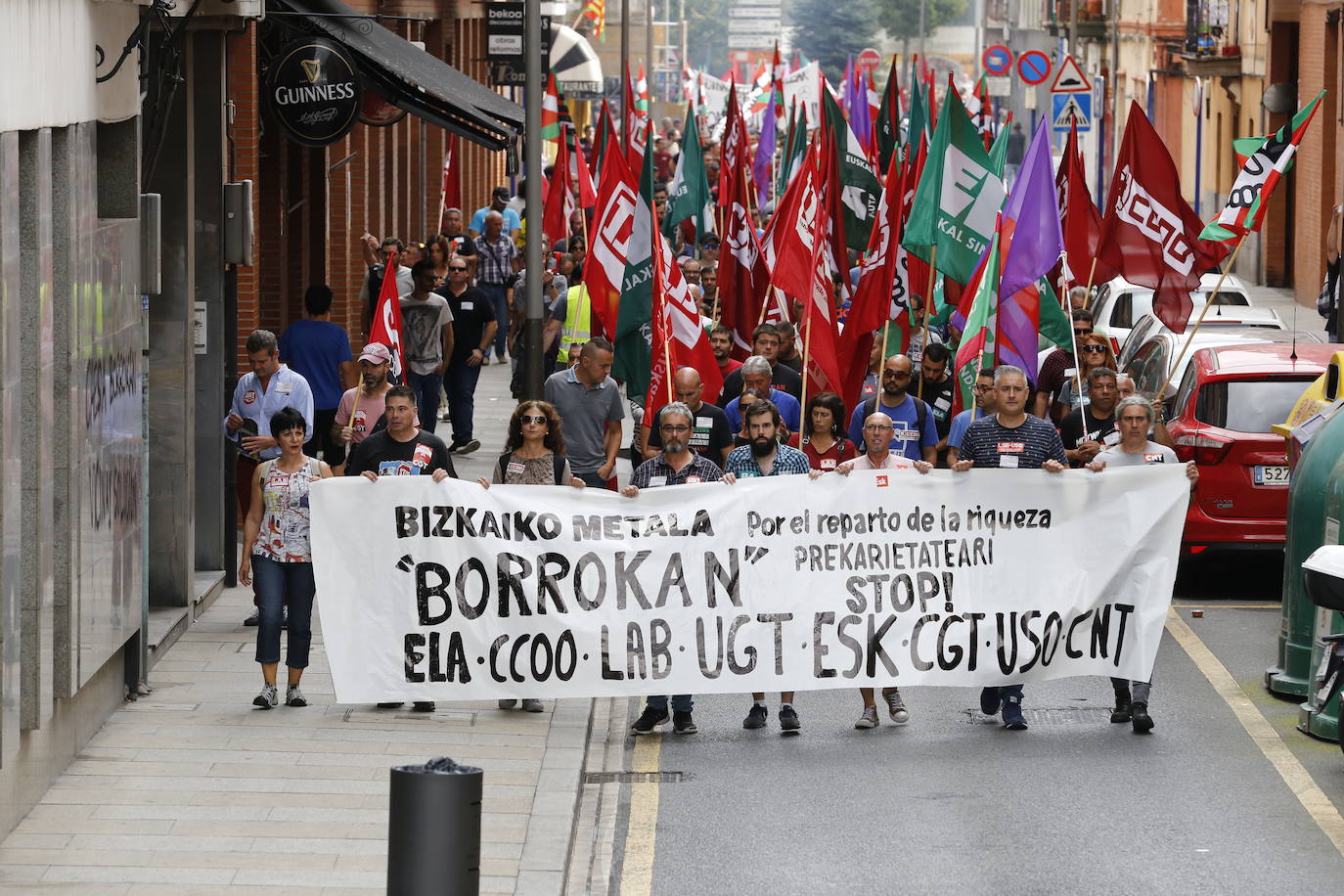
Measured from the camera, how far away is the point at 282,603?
11.6 meters

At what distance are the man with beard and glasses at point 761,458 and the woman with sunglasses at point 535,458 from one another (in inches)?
34.0

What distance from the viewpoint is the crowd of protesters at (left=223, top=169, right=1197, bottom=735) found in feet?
37.6

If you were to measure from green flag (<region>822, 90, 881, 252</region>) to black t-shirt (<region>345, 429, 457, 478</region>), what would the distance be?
10.5 meters

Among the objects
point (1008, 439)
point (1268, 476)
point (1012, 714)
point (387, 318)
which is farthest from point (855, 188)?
point (1012, 714)

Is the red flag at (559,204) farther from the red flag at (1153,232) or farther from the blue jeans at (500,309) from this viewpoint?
the red flag at (1153,232)

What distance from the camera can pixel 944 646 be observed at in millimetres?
11273

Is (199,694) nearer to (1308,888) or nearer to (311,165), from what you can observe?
(1308,888)

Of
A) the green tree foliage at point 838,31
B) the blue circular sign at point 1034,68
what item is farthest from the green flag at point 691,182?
the green tree foliage at point 838,31

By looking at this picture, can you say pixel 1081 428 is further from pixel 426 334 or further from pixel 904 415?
pixel 426 334

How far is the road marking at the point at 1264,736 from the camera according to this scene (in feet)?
31.9

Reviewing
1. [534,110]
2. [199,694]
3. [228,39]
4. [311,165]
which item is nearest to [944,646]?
[199,694]

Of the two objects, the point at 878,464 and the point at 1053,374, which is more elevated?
the point at 1053,374

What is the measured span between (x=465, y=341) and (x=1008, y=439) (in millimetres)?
9909

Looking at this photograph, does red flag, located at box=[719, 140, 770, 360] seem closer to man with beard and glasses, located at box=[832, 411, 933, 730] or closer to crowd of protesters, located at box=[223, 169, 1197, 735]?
crowd of protesters, located at box=[223, 169, 1197, 735]
